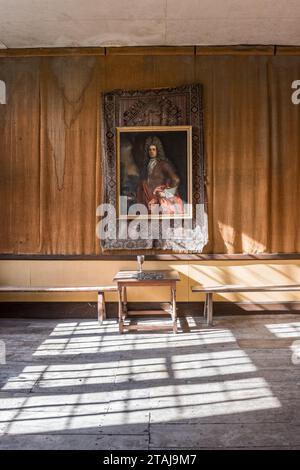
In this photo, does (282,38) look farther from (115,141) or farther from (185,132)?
(115,141)

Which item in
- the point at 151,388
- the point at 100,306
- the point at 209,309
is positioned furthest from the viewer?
the point at 100,306

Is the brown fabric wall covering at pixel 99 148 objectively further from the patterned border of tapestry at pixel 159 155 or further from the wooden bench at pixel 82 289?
the wooden bench at pixel 82 289

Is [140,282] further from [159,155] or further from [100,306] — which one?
[159,155]

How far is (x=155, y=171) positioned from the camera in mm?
6129

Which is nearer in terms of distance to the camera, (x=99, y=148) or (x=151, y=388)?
(x=151, y=388)

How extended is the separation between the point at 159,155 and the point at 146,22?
1658 mm

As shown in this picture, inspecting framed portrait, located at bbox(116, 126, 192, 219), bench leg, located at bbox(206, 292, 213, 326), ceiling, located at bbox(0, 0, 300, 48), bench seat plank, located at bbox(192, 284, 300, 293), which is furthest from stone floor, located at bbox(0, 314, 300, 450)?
ceiling, located at bbox(0, 0, 300, 48)

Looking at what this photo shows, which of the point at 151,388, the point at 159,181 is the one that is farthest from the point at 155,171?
the point at 151,388

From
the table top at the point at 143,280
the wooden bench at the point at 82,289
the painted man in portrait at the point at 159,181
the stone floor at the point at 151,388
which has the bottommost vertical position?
the stone floor at the point at 151,388

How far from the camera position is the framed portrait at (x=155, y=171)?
611 centimetres

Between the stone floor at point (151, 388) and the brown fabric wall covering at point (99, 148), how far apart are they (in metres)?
1.37

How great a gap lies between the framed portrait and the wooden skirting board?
4.08 ft

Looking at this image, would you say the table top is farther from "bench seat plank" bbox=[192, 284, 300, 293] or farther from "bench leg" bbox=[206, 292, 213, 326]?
"bench leg" bbox=[206, 292, 213, 326]
